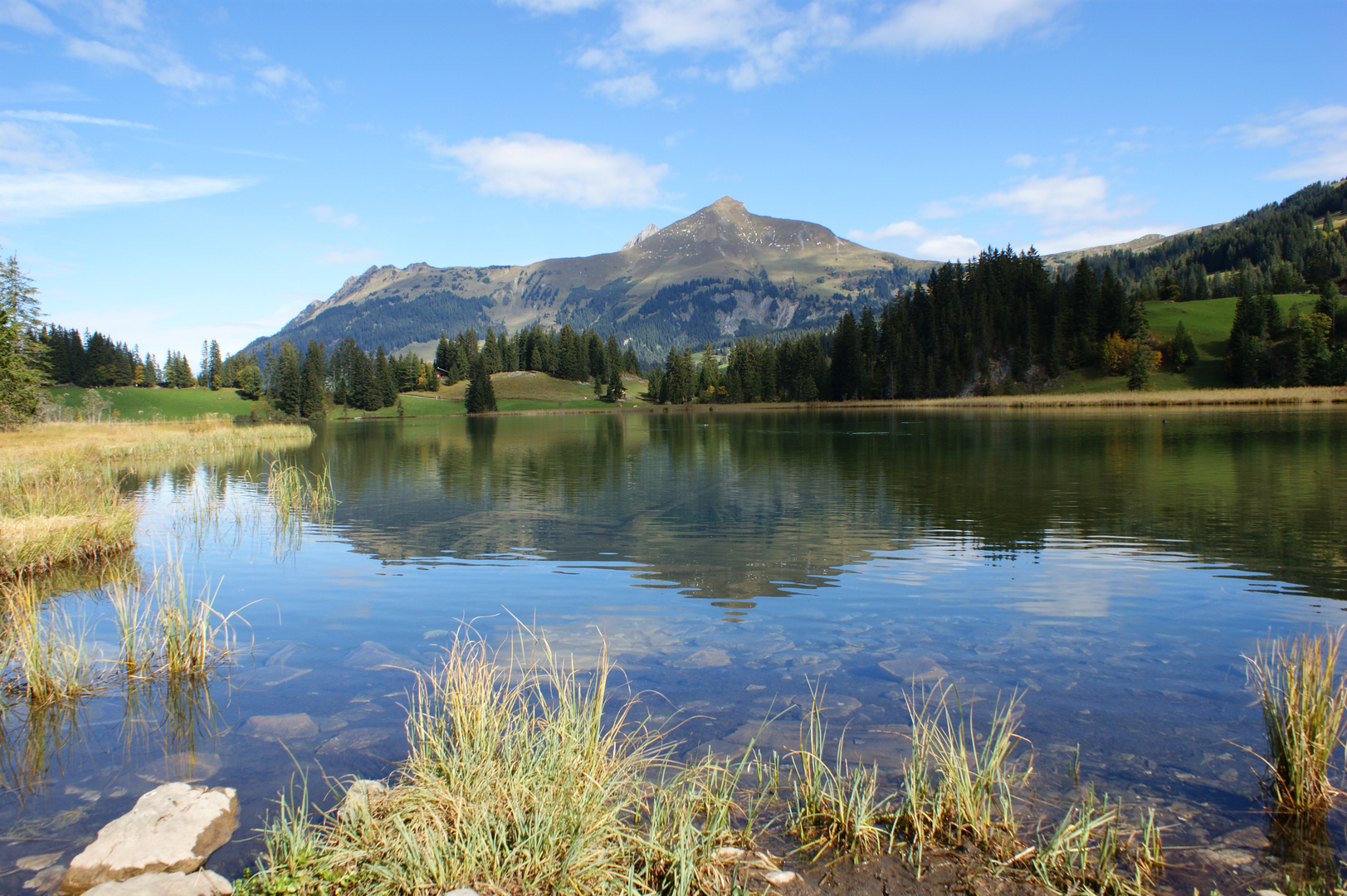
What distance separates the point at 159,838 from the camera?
6176mm

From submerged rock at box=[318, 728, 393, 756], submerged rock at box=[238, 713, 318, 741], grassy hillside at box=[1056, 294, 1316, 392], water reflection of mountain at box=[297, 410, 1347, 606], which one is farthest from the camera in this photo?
grassy hillside at box=[1056, 294, 1316, 392]

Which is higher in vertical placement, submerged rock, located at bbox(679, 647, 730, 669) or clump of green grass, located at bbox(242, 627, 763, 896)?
clump of green grass, located at bbox(242, 627, 763, 896)

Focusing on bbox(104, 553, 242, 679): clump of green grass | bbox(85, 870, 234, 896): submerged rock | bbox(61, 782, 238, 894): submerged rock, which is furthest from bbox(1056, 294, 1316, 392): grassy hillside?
bbox(85, 870, 234, 896): submerged rock

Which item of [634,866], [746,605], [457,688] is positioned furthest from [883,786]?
[746,605]

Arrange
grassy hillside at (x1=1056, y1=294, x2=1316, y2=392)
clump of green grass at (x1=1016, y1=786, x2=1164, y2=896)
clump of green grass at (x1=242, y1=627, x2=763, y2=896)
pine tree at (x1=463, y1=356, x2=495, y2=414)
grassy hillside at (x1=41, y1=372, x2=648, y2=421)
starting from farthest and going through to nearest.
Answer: pine tree at (x1=463, y1=356, x2=495, y2=414)
grassy hillside at (x1=41, y1=372, x2=648, y2=421)
grassy hillside at (x1=1056, y1=294, x2=1316, y2=392)
clump of green grass at (x1=1016, y1=786, x2=1164, y2=896)
clump of green grass at (x1=242, y1=627, x2=763, y2=896)

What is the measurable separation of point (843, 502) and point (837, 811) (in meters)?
22.7

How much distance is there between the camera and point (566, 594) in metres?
16.0

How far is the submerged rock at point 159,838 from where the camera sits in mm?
5844

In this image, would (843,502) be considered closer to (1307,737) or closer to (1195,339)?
(1307,737)

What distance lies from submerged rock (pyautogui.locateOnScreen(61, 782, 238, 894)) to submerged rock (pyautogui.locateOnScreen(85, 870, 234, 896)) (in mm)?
277

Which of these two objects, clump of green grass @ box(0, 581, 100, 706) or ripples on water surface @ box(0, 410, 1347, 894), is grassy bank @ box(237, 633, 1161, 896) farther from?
clump of green grass @ box(0, 581, 100, 706)

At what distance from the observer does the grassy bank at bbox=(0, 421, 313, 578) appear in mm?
17656

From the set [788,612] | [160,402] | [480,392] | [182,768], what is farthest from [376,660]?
[480,392]

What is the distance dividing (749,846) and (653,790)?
128 centimetres
